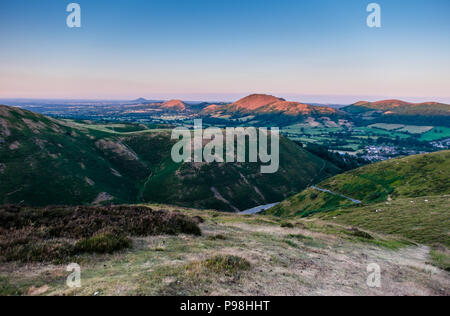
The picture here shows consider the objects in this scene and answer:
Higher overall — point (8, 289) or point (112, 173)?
point (8, 289)

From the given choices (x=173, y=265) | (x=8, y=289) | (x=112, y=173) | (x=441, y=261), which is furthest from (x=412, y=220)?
(x=112, y=173)

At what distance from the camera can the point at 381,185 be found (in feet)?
325

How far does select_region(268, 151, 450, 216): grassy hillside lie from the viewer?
85562mm

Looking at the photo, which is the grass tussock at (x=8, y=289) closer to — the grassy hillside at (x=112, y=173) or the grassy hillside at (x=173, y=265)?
the grassy hillside at (x=173, y=265)

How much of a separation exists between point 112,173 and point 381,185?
4603 inches

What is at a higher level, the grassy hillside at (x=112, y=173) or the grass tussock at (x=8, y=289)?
the grass tussock at (x=8, y=289)

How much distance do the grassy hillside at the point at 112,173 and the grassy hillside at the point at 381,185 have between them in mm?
23554

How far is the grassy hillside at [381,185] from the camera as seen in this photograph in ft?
281

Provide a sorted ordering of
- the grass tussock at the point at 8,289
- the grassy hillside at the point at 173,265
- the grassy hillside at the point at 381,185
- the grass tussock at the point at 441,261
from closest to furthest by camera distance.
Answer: the grass tussock at the point at 8,289
the grassy hillside at the point at 173,265
the grass tussock at the point at 441,261
the grassy hillside at the point at 381,185

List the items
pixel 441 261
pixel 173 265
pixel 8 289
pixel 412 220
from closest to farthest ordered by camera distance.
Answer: pixel 8 289 → pixel 173 265 → pixel 441 261 → pixel 412 220

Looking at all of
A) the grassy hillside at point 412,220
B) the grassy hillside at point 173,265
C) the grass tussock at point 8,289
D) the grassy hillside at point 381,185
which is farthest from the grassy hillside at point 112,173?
the grass tussock at point 8,289

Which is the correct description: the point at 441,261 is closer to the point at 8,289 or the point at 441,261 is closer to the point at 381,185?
the point at 8,289

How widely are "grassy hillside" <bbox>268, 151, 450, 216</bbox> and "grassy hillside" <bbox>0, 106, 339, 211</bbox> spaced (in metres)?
23.6
